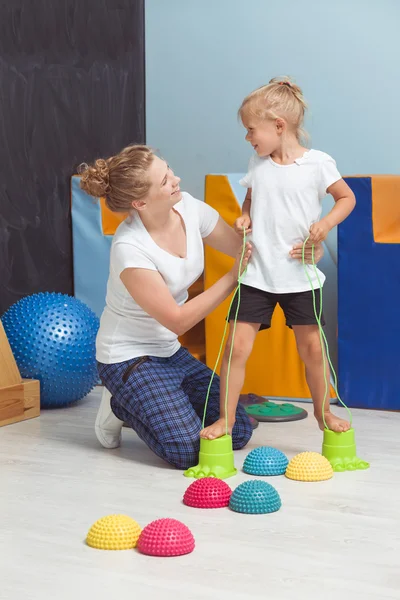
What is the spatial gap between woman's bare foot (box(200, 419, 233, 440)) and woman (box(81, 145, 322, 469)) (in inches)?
1.9

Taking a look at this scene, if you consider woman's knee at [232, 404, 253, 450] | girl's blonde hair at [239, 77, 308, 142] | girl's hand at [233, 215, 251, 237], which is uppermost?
girl's blonde hair at [239, 77, 308, 142]

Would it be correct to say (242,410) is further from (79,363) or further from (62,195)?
(62,195)

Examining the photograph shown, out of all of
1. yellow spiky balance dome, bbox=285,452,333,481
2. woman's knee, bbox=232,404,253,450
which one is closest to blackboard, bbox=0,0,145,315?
woman's knee, bbox=232,404,253,450

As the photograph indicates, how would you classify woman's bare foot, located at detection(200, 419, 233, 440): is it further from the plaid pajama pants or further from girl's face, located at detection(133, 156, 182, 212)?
girl's face, located at detection(133, 156, 182, 212)

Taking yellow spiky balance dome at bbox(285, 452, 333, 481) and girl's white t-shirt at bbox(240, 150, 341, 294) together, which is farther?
girl's white t-shirt at bbox(240, 150, 341, 294)

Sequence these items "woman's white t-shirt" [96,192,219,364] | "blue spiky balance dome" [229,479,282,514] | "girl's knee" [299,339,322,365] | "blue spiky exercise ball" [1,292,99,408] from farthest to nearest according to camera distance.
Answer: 1. "blue spiky exercise ball" [1,292,99,408]
2. "girl's knee" [299,339,322,365]
3. "woman's white t-shirt" [96,192,219,364]
4. "blue spiky balance dome" [229,479,282,514]

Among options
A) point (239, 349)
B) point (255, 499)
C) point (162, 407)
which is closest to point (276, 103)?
point (239, 349)

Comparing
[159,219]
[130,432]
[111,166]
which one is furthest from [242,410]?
[111,166]

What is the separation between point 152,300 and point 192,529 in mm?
643

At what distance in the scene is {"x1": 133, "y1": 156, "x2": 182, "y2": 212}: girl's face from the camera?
8.13 ft

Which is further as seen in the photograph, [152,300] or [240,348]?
[240,348]

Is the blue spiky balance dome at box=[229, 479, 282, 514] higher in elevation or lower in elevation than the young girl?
lower

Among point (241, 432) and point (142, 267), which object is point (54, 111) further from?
point (241, 432)

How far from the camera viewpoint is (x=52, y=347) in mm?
3182
